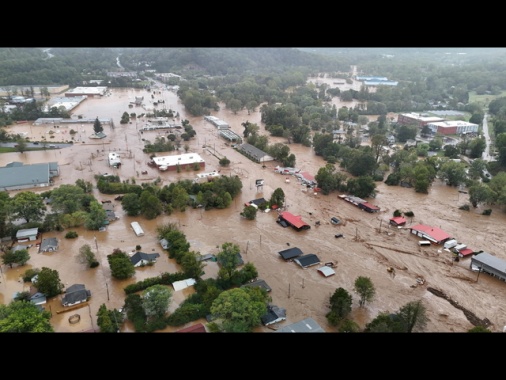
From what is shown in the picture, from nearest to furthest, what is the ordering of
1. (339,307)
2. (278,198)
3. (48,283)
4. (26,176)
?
(339,307) → (48,283) → (278,198) → (26,176)

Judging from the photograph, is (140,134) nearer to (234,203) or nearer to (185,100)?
(185,100)

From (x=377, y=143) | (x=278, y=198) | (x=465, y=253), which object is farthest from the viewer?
(x=377, y=143)

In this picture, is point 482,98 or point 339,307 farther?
point 482,98

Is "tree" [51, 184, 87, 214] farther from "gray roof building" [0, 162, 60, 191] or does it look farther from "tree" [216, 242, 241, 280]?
"tree" [216, 242, 241, 280]

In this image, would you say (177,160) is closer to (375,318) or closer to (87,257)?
(87,257)

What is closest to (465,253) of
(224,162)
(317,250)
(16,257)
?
(317,250)

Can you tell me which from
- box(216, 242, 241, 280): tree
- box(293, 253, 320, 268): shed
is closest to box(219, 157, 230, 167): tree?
box(293, 253, 320, 268): shed

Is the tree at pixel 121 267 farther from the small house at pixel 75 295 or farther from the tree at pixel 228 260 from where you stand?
the tree at pixel 228 260

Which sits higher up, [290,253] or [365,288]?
[365,288]
